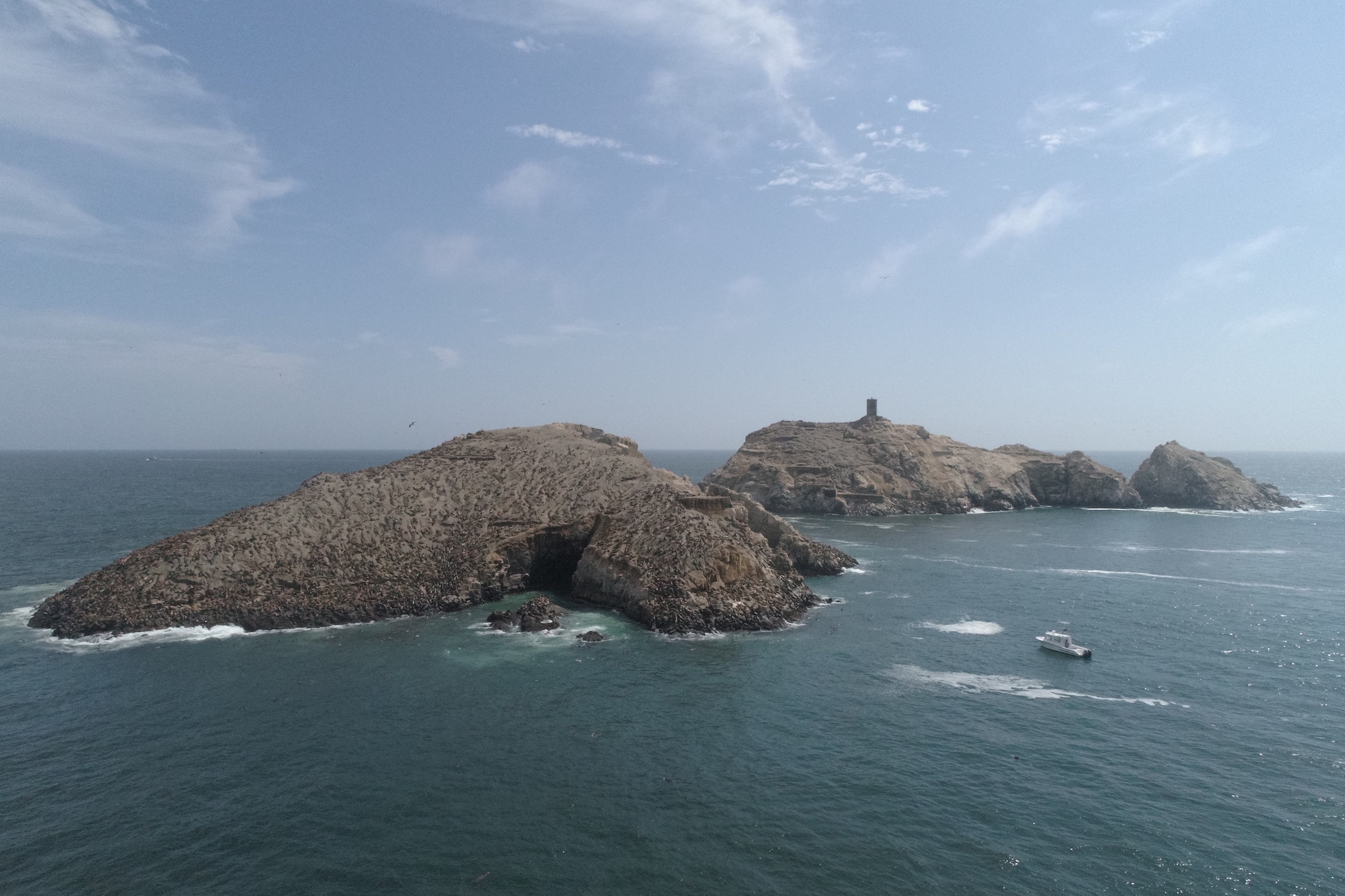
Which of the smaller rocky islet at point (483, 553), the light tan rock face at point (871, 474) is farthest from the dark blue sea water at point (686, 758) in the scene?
the light tan rock face at point (871, 474)

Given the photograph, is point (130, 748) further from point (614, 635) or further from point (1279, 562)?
point (1279, 562)

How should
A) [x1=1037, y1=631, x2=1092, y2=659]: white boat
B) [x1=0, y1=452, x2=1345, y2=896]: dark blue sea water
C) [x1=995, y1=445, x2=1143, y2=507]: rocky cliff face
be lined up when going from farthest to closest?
1. [x1=995, y1=445, x2=1143, y2=507]: rocky cliff face
2. [x1=1037, y1=631, x2=1092, y2=659]: white boat
3. [x1=0, y1=452, x2=1345, y2=896]: dark blue sea water

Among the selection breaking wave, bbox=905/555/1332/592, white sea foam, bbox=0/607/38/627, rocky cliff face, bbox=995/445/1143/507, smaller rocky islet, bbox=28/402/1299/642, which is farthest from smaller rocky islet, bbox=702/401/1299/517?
white sea foam, bbox=0/607/38/627

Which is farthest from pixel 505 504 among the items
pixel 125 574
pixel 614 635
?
pixel 125 574

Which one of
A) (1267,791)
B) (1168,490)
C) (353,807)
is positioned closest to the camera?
(353,807)

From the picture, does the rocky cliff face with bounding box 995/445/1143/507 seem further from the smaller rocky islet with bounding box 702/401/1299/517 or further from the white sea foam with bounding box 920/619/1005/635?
the white sea foam with bounding box 920/619/1005/635

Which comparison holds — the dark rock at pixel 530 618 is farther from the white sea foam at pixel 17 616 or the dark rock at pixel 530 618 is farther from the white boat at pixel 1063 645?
the white boat at pixel 1063 645
